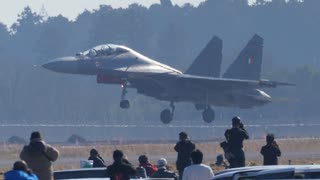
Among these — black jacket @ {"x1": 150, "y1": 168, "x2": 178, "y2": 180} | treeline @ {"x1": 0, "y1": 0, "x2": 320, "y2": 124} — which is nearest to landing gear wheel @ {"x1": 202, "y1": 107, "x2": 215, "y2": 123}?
treeline @ {"x1": 0, "y1": 0, "x2": 320, "y2": 124}

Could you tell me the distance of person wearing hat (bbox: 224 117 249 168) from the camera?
81.2 ft

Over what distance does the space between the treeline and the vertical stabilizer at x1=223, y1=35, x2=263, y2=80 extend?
5.87 m

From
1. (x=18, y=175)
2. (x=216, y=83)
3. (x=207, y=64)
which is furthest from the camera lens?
(x=207, y=64)

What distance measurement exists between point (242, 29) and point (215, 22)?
22.0 feet

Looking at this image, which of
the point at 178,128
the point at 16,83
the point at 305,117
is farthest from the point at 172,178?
the point at 16,83

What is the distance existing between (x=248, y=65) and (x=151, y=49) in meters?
63.0

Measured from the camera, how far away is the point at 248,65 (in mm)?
62906

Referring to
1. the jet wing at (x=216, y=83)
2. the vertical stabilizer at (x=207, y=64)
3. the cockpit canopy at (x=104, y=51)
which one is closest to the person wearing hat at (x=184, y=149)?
the cockpit canopy at (x=104, y=51)

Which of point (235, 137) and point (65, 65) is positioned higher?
point (65, 65)

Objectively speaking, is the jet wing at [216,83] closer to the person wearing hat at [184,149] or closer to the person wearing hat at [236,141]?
the person wearing hat at [236,141]

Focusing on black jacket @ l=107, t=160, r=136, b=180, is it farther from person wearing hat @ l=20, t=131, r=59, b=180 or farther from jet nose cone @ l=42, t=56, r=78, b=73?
jet nose cone @ l=42, t=56, r=78, b=73

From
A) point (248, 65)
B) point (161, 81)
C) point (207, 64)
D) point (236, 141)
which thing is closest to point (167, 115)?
point (161, 81)

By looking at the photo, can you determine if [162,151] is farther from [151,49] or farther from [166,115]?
[151,49]

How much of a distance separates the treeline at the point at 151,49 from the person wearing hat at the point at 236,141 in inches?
1707
